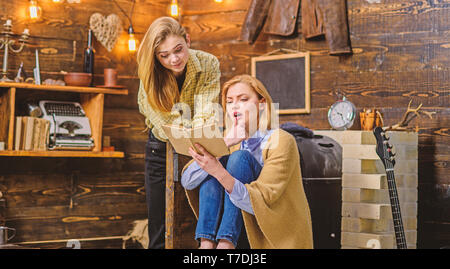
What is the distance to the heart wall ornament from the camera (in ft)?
12.4


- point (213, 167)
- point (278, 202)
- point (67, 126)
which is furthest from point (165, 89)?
point (67, 126)

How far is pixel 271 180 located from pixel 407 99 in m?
1.47

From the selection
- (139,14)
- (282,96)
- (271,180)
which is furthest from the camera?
(139,14)

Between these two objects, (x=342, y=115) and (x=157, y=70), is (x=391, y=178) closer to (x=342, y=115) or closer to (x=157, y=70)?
(x=342, y=115)

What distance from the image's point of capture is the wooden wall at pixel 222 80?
10.5 feet

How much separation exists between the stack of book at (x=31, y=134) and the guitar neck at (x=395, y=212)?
2048 mm

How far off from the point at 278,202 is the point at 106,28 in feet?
7.05

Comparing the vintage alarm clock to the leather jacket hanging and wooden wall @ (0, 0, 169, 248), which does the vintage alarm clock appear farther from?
wooden wall @ (0, 0, 169, 248)

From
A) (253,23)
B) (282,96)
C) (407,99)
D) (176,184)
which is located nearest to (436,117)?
(407,99)

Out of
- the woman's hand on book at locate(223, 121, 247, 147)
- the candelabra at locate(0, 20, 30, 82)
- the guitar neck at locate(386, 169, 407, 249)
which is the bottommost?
the guitar neck at locate(386, 169, 407, 249)

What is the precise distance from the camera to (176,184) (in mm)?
2281

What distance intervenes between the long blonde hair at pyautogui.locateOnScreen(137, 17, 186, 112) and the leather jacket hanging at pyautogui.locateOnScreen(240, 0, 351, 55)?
4.32 ft

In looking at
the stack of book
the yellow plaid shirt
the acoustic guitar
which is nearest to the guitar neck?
the acoustic guitar

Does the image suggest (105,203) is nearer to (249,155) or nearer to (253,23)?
(253,23)
